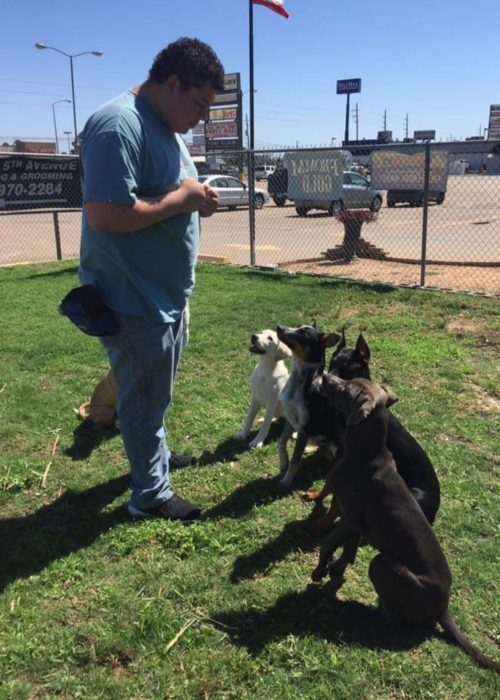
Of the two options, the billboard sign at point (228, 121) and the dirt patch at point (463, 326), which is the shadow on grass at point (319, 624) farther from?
the billboard sign at point (228, 121)

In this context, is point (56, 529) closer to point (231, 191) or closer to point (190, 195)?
point (190, 195)

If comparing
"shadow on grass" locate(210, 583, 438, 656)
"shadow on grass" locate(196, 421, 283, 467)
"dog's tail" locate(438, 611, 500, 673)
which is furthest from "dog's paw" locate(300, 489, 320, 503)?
"dog's tail" locate(438, 611, 500, 673)

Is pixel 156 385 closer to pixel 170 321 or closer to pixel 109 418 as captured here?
pixel 170 321

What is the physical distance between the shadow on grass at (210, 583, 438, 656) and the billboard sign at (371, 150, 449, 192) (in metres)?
7.55

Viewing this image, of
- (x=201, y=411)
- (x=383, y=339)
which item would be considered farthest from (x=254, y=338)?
(x=383, y=339)

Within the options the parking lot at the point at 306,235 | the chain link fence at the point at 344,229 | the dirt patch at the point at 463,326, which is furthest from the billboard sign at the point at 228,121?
the dirt patch at the point at 463,326

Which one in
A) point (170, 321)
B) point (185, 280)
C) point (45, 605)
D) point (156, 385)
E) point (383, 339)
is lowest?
point (45, 605)

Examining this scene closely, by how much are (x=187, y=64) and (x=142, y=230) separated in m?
0.74

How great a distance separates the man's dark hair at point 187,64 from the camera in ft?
8.53

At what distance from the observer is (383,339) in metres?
6.16

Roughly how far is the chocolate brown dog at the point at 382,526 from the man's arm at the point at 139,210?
41.7 inches

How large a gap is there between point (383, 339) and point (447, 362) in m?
0.80

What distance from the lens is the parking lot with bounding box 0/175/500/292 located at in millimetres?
12055

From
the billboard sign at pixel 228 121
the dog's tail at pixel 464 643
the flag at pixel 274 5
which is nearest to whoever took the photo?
the dog's tail at pixel 464 643
